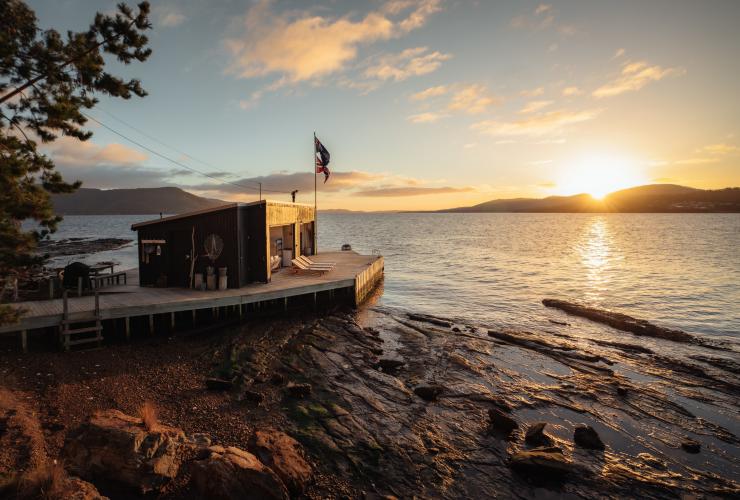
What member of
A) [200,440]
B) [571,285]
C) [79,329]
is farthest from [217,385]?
[571,285]

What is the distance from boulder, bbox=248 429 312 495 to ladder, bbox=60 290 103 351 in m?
8.92

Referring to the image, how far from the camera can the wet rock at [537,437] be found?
32.6ft

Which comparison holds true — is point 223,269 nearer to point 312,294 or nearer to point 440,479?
point 312,294

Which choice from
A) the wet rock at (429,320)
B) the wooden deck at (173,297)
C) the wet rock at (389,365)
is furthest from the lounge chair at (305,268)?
the wet rock at (389,365)

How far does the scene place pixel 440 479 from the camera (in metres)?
8.43

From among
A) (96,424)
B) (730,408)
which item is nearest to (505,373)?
(730,408)

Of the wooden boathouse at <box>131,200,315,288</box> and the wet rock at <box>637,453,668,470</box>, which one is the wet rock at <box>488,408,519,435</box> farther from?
the wooden boathouse at <box>131,200,315,288</box>

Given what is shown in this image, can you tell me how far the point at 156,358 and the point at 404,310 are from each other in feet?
49.8

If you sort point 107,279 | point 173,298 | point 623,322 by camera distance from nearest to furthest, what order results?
point 173,298
point 107,279
point 623,322

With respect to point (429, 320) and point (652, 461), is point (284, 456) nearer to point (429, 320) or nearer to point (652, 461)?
point (652, 461)

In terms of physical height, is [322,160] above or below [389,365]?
above

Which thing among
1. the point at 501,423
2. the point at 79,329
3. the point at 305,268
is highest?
the point at 305,268

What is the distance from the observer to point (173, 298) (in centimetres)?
1641

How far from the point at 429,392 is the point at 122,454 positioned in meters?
8.48
